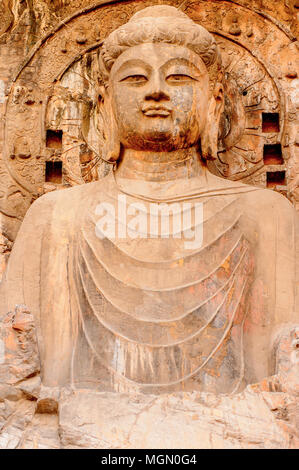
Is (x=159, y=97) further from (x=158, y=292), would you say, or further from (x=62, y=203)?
(x=158, y=292)

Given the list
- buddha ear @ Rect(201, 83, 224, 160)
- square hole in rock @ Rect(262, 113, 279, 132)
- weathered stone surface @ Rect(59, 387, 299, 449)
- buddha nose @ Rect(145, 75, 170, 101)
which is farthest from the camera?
square hole in rock @ Rect(262, 113, 279, 132)

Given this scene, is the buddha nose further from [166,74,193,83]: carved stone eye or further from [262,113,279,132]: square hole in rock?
[262,113,279,132]: square hole in rock

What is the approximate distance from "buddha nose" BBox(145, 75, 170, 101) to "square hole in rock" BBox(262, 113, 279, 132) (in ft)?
5.31

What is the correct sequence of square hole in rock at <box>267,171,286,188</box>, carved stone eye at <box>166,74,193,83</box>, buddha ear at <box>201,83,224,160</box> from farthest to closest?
square hole in rock at <box>267,171,286,188</box>
buddha ear at <box>201,83,224,160</box>
carved stone eye at <box>166,74,193,83</box>

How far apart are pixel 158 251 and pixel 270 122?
84.8 inches

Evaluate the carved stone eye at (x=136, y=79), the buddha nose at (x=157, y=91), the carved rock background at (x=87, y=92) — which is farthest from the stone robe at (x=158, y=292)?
the carved rock background at (x=87, y=92)

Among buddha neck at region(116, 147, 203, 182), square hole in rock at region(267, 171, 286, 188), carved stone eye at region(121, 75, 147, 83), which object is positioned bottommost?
square hole in rock at region(267, 171, 286, 188)

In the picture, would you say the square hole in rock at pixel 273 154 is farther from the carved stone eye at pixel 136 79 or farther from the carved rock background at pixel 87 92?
the carved stone eye at pixel 136 79

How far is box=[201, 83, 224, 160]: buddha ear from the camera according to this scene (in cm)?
948

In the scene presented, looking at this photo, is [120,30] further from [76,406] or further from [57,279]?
[76,406]

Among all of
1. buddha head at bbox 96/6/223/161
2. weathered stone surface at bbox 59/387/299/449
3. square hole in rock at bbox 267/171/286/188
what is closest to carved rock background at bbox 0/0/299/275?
square hole in rock at bbox 267/171/286/188

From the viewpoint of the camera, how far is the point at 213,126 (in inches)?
377

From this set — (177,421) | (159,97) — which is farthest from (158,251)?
(177,421)

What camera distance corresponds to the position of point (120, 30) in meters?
9.49
